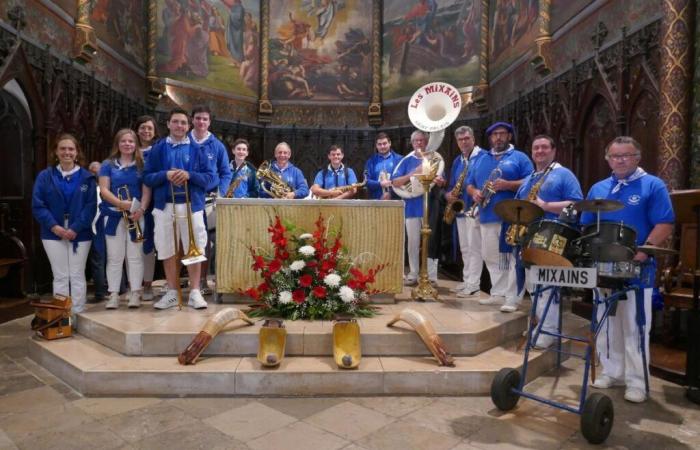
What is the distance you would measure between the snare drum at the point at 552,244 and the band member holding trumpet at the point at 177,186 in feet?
10.3

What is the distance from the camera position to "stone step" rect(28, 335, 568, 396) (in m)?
3.67

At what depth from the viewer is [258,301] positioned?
4.70m

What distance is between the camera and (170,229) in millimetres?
4844

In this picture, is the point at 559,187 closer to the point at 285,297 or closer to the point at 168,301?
the point at 285,297

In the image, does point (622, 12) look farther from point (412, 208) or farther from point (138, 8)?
point (138, 8)

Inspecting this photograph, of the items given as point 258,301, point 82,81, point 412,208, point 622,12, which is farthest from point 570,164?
point 82,81

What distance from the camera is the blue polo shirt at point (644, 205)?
3551 mm

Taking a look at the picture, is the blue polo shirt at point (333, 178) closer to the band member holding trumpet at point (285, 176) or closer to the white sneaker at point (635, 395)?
the band member holding trumpet at point (285, 176)

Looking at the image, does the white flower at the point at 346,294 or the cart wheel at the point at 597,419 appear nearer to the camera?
the cart wheel at the point at 597,419

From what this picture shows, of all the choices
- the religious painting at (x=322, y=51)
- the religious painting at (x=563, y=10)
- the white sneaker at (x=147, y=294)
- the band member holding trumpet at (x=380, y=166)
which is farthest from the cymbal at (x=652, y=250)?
the religious painting at (x=322, y=51)

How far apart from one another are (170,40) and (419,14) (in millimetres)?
6628

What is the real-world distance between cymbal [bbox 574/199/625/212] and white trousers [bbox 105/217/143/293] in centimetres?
412

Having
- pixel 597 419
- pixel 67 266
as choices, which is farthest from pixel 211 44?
pixel 597 419

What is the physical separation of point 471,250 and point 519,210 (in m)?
1.93
